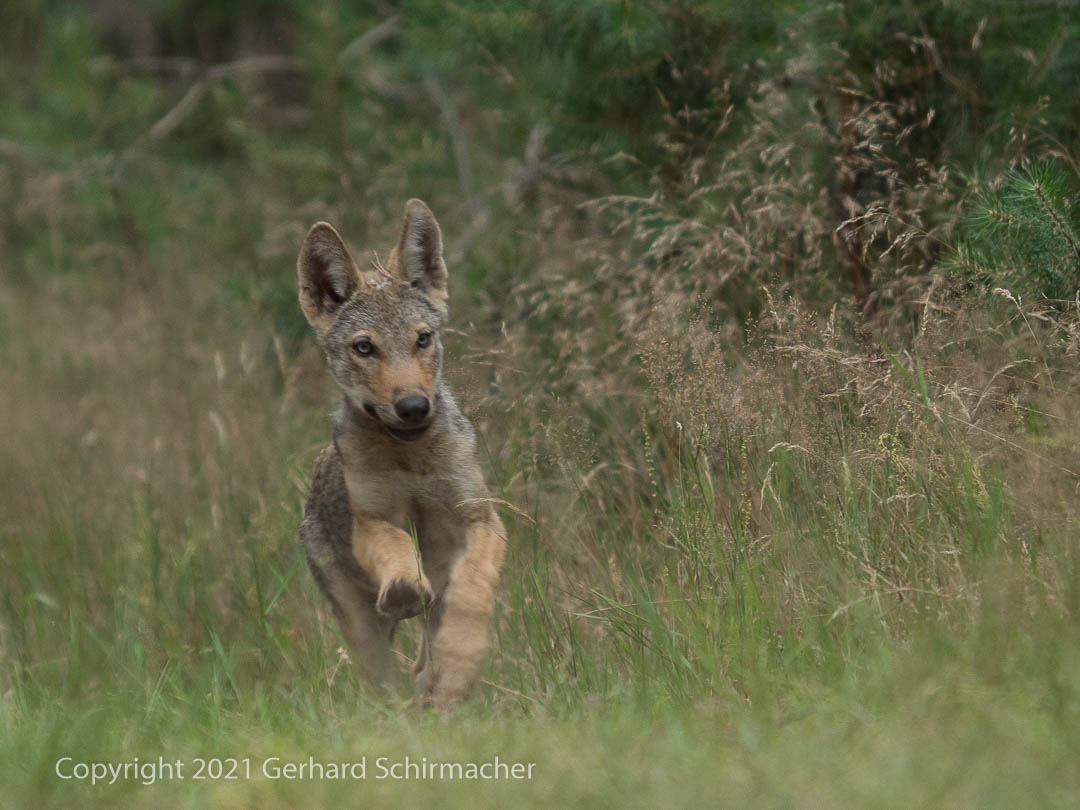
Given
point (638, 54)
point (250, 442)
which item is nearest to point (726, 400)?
point (638, 54)

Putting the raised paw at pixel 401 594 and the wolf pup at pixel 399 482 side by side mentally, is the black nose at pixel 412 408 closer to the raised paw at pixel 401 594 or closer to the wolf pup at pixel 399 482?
the wolf pup at pixel 399 482

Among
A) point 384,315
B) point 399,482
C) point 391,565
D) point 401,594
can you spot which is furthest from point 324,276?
point 401,594

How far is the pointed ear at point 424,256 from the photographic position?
6.26 m

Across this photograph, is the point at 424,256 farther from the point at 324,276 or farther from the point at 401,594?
the point at 401,594

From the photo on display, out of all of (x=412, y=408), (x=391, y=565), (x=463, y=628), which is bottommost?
(x=463, y=628)

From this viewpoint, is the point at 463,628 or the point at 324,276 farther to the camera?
the point at 324,276

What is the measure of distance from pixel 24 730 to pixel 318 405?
4190 millimetres

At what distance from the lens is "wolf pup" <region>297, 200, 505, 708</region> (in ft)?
17.4

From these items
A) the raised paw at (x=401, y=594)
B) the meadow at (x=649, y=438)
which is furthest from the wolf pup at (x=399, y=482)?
the meadow at (x=649, y=438)

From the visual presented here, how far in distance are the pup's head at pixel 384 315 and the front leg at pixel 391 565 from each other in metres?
0.39

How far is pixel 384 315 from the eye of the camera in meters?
6.07

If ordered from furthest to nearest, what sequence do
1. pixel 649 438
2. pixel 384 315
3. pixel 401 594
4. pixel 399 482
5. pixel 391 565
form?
pixel 649 438 < pixel 384 315 < pixel 399 482 < pixel 391 565 < pixel 401 594

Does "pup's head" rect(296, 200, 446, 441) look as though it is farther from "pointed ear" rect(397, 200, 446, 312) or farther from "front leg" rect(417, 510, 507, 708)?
"front leg" rect(417, 510, 507, 708)

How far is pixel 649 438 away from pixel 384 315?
1284 mm
